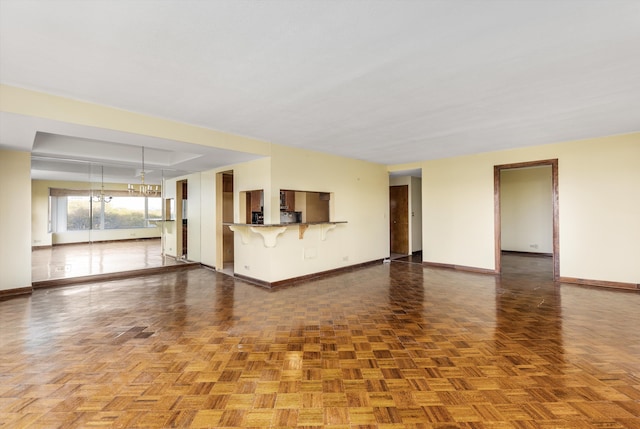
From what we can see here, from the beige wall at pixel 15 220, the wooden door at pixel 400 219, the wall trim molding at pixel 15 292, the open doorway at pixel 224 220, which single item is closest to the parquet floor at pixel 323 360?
the wall trim molding at pixel 15 292

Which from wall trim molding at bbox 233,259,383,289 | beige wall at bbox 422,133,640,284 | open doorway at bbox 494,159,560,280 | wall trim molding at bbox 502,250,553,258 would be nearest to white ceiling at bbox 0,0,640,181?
beige wall at bbox 422,133,640,284

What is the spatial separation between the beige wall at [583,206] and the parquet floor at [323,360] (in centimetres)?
73

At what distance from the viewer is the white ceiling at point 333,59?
70.3 inches

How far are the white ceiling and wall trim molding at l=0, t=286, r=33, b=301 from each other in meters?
2.47

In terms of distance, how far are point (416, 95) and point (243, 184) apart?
3757 mm

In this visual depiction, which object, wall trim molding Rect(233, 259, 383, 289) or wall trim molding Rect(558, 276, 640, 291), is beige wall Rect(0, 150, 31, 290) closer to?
wall trim molding Rect(233, 259, 383, 289)

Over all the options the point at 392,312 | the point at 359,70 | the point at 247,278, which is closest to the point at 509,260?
the point at 392,312

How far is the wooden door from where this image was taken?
879cm

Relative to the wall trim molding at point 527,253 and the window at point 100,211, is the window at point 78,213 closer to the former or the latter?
the window at point 100,211

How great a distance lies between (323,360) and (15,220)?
18.1ft

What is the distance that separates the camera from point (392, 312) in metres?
3.68

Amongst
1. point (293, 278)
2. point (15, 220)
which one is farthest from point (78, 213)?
point (293, 278)

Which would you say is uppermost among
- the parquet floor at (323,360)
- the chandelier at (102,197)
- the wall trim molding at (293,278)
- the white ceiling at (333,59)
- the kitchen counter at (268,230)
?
the white ceiling at (333,59)

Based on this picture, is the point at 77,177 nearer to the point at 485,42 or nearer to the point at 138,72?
the point at 138,72
